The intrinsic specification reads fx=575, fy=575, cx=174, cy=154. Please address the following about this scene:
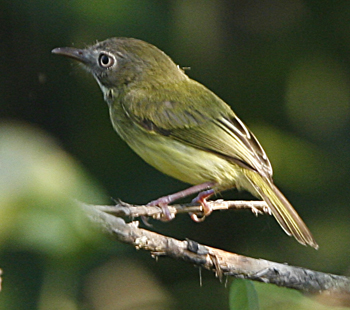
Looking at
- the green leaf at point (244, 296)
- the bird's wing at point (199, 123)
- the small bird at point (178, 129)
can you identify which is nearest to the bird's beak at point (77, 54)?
the small bird at point (178, 129)

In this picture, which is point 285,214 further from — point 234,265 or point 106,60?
point 106,60

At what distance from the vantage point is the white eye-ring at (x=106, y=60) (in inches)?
165

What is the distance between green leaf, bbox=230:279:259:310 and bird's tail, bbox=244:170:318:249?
1.21 m

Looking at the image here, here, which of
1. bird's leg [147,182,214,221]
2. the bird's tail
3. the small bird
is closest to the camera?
bird's leg [147,182,214,221]

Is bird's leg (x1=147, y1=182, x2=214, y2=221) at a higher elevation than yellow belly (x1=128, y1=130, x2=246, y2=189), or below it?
below

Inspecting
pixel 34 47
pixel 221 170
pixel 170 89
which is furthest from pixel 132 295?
pixel 34 47

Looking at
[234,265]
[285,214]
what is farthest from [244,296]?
[285,214]

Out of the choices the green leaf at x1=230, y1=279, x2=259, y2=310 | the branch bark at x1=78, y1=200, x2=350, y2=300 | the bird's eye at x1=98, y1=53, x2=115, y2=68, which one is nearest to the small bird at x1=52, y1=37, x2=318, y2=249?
the bird's eye at x1=98, y1=53, x2=115, y2=68

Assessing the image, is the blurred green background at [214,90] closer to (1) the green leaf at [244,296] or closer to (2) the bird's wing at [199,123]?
(2) the bird's wing at [199,123]

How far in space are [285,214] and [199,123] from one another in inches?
32.6

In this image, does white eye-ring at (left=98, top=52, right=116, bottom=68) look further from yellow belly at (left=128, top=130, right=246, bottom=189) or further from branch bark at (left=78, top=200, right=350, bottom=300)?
branch bark at (left=78, top=200, right=350, bottom=300)

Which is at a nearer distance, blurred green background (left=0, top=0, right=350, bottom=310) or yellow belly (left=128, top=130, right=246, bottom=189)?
yellow belly (left=128, top=130, right=246, bottom=189)

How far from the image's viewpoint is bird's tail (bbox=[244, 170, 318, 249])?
10.6ft

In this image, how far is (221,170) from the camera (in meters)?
3.47
